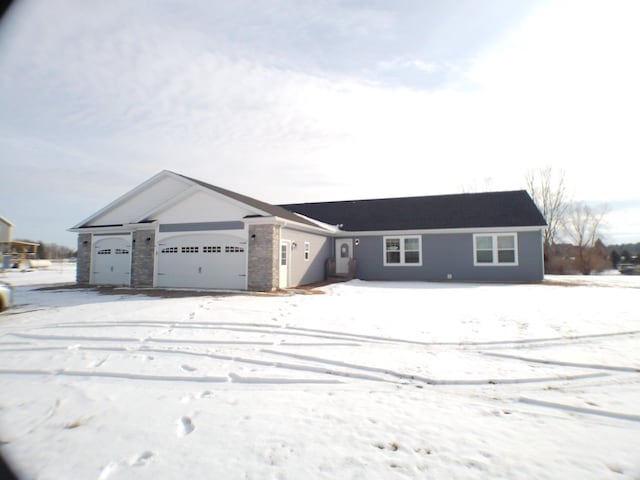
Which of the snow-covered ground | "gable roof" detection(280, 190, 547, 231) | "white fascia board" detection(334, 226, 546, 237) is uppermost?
"gable roof" detection(280, 190, 547, 231)

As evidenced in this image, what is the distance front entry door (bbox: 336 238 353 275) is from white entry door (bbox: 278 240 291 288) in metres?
4.95

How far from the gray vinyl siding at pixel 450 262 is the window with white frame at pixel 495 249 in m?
0.19

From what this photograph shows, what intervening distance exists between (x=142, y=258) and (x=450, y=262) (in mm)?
14097

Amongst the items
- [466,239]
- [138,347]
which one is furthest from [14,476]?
[466,239]

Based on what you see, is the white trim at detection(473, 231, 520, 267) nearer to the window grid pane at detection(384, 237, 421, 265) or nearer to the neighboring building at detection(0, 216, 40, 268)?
the window grid pane at detection(384, 237, 421, 265)

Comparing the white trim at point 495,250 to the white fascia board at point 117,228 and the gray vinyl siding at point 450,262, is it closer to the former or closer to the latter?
the gray vinyl siding at point 450,262

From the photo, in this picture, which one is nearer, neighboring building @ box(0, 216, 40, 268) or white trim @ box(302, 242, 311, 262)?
white trim @ box(302, 242, 311, 262)

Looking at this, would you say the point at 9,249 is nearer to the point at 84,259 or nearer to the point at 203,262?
the point at 84,259

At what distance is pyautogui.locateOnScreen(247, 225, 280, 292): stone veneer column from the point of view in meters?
12.9

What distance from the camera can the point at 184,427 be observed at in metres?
3.21

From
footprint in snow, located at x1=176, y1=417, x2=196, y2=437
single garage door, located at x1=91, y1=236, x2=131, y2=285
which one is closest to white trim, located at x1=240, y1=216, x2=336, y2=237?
single garage door, located at x1=91, y1=236, x2=131, y2=285

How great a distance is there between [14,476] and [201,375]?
215cm

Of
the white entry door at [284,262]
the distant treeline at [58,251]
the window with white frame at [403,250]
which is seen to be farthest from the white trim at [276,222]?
the distant treeline at [58,251]

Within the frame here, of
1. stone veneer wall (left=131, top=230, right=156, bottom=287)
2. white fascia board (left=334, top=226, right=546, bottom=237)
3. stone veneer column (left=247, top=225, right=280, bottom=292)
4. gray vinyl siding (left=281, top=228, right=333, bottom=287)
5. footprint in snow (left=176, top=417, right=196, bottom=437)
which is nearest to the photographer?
footprint in snow (left=176, top=417, right=196, bottom=437)
